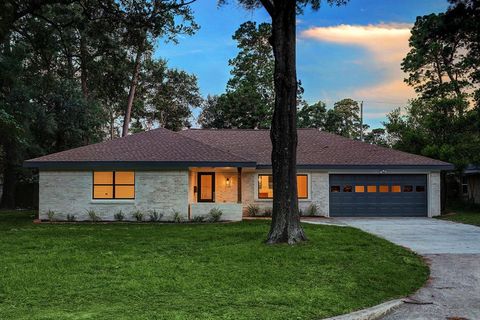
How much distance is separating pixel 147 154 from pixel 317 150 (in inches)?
358

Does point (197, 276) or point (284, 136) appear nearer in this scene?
point (197, 276)

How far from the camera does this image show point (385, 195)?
75.1 ft

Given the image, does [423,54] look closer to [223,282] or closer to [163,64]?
[163,64]

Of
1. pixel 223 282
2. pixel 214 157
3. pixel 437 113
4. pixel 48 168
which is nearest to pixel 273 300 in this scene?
pixel 223 282

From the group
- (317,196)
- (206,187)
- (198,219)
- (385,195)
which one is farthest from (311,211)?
(198,219)

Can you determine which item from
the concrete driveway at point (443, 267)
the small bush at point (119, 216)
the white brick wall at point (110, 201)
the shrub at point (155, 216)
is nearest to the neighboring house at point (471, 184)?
the concrete driveway at point (443, 267)

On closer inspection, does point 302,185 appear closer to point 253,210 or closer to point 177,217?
point 253,210

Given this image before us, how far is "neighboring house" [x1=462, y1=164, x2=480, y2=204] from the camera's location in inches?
1060

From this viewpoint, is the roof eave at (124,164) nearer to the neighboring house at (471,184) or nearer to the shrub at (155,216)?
the shrub at (155,216)

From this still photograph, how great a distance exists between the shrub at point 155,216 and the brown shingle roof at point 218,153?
79.7 inches

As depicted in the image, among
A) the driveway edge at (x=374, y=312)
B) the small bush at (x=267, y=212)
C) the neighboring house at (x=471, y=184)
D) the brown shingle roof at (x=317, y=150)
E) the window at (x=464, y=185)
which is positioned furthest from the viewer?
the window at (x=464, y=185)

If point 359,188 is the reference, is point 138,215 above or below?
below

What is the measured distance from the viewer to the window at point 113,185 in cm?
2019

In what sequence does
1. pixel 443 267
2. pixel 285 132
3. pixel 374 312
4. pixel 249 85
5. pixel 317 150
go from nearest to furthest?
1. pixel 374 312
2. pixel 443 267
3. pixel 285 132
4. pixel 317 150
5. pixel 249 85
